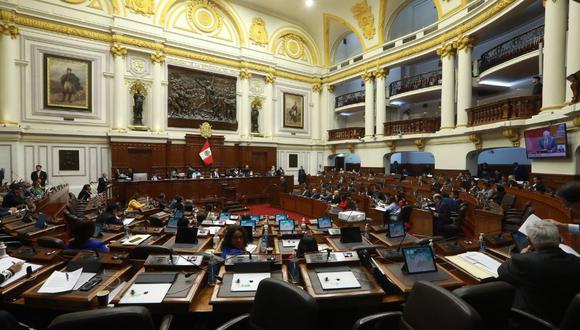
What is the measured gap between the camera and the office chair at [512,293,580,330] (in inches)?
62.4

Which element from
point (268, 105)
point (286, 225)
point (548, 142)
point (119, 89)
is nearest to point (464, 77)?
point (548, 142)

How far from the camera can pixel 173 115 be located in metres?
14.2

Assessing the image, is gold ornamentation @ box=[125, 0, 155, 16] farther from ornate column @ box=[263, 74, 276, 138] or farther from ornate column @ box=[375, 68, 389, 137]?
ornate column @ box=[375, 68, 389, 137]

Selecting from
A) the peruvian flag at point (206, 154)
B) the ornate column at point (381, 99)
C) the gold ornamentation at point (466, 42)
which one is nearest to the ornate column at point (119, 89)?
the peruvian flag at point (206, 154)

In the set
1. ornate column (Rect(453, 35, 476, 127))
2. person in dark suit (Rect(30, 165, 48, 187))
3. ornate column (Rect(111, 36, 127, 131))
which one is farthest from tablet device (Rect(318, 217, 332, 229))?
ornate column (Rect(111, 36, 127, 131))

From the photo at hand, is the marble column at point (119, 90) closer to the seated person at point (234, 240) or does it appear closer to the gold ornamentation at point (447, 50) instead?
the seated person at point (234, 240)

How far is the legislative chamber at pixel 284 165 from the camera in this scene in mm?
2156

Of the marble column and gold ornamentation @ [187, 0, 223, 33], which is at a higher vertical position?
gold ornamentation @ [187, 0, 223, 33]

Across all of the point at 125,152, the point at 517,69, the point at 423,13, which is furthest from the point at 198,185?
the point at 423,13

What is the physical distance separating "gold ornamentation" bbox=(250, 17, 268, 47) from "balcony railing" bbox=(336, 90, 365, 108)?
636 centimetres

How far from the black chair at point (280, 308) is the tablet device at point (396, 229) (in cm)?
266

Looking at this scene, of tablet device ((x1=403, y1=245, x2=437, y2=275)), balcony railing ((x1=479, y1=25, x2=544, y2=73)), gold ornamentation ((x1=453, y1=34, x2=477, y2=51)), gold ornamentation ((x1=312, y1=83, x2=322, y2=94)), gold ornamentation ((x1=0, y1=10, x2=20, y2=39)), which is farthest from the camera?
gold ornamentation ((x1=312, y1=83, x2=322, y2=94))

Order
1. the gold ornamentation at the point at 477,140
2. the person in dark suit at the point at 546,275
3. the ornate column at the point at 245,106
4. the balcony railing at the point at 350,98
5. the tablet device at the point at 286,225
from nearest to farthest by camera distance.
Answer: the person in dark suit at the point at 546,275, the tablet device at the point at 286,225, the gold ornamentation at the point at 477,140, the ornate column at the point at 245,106, the balcony railing at the point at 350,98

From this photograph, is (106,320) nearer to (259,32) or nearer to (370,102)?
(370,102)
